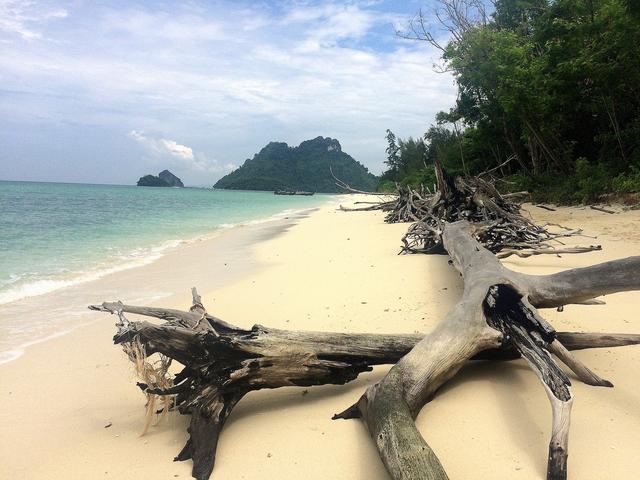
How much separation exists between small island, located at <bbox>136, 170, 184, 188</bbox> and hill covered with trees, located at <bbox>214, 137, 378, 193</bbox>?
23230 millimetres

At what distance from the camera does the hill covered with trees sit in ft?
427

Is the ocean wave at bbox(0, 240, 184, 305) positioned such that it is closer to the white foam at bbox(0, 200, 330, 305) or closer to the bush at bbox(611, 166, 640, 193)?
the white foam at bbox(0, 200, 330, 305)

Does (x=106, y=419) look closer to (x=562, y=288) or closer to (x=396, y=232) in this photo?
(x=562, y=288)

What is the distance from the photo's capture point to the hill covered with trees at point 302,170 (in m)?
130

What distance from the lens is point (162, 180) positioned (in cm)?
16400

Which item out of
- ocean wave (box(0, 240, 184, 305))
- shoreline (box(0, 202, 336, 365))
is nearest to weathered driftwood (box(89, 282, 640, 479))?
shoreline (box(0, 202, 336, 365))

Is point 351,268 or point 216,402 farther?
point 351,268

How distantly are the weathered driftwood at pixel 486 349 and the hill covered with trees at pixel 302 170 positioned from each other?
11651cm

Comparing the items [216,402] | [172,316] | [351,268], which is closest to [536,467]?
[216,402]

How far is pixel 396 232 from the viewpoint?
1234cm

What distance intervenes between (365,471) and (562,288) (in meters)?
2.05

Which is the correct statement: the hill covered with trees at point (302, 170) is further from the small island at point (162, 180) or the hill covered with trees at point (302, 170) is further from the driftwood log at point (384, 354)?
the driftwood log at point (384, 354)

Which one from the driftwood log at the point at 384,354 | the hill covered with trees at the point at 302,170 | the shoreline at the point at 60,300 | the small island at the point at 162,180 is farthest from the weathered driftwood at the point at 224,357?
the small island at the point at 162,180

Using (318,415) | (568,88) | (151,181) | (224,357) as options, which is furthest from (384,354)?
(151,181)
